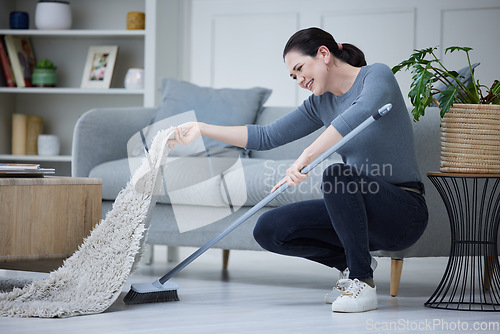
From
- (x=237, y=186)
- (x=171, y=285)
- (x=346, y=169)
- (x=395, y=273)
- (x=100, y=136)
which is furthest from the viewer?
(x=100, y=136)

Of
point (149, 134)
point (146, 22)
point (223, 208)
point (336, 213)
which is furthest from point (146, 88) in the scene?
point (336, 213)

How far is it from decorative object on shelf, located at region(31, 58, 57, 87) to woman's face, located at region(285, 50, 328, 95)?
2.51 meters

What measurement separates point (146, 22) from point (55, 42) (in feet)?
2.12

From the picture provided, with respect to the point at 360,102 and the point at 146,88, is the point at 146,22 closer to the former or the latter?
the point at 146,88

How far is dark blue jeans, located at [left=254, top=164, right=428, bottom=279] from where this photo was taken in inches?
79.4

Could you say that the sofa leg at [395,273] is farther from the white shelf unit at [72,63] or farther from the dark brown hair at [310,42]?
the white shelf unit at [72,63]

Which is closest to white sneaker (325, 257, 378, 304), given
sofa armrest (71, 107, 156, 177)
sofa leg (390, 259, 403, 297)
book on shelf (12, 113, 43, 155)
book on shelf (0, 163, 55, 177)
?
sofa leg (390, 259, 403, 297)

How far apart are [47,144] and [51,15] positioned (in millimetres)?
743

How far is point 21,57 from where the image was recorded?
4332mm

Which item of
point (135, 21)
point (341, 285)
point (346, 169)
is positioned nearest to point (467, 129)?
point (346, 169)

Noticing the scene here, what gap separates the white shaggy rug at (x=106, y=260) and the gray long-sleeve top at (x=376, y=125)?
0.37 meters

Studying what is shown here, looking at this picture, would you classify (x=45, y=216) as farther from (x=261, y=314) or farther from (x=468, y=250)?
(x=468, y=250)

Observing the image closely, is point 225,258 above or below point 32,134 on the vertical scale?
below

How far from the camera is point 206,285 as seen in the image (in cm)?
265
